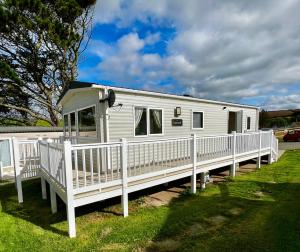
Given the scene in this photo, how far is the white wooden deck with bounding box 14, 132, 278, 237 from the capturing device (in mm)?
4078

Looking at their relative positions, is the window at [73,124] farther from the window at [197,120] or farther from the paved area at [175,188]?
the window at [197,120]

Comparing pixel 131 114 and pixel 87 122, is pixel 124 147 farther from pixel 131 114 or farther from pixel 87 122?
pixel 87 122

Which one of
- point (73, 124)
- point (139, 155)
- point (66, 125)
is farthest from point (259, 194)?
point (66, 125)

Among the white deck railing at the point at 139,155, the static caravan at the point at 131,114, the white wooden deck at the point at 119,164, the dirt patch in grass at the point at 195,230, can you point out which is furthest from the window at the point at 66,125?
the dirt patch in grass at the point at 195,230

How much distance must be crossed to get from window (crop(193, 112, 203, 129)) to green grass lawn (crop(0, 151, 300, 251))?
3442 mm

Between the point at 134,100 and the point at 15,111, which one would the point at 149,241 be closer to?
the point at 134,100

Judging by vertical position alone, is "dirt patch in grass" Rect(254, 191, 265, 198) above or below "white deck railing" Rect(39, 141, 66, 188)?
below

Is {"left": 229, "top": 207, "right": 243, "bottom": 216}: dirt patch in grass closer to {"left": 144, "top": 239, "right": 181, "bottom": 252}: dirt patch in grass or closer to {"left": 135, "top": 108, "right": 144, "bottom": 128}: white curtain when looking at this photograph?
{"left": 144, "top": 239, "right": 181, "bottom": 252}: dirt patch in grass

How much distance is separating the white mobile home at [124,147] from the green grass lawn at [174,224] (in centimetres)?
41

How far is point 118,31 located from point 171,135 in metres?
13.1

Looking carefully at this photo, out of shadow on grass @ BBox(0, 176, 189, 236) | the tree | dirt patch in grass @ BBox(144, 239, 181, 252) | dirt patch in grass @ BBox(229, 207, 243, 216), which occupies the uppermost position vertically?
the tree

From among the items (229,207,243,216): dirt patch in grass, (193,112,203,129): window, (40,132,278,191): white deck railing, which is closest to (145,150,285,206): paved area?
(40,132,278,191): white deck railing

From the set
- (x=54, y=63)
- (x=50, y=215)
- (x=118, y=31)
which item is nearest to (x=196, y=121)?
(x=50, y=215)

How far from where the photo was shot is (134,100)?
6.93 metres
